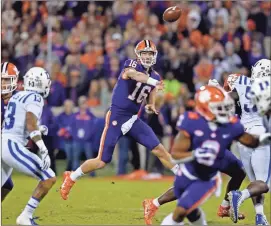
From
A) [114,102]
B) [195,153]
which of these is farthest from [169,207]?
[195,153]

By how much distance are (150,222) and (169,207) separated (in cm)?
164

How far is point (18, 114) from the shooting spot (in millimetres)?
7031

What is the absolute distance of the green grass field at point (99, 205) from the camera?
831 cm

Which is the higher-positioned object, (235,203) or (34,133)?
(34,133)

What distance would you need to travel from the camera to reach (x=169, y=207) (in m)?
9.59

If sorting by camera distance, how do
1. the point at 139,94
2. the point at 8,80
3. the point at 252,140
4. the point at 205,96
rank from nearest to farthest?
the point at 205,96, the point at 252,140, the point at 8,80, the point at 139,94

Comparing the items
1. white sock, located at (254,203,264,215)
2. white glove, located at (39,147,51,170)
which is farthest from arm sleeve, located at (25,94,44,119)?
white sock, located at (254,203,264,215)

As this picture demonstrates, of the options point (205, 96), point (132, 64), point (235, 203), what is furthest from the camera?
point (132, 64)

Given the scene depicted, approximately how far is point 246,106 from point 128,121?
1.38 m

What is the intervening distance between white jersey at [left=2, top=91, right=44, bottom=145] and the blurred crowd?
19.3 ft

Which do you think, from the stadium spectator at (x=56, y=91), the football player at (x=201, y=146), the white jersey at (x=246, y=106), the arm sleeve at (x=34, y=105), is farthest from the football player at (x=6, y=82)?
the stadium spectator at (x=56, y=91)

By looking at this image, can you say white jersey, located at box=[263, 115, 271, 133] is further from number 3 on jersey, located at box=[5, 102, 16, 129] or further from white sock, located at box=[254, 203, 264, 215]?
number 3 on jersey, located at box=[5, 102, 16, 129]

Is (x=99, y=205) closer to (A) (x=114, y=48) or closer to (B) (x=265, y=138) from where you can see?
(B) (x=265, y=138)

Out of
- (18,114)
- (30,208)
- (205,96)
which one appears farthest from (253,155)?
(18,114)
